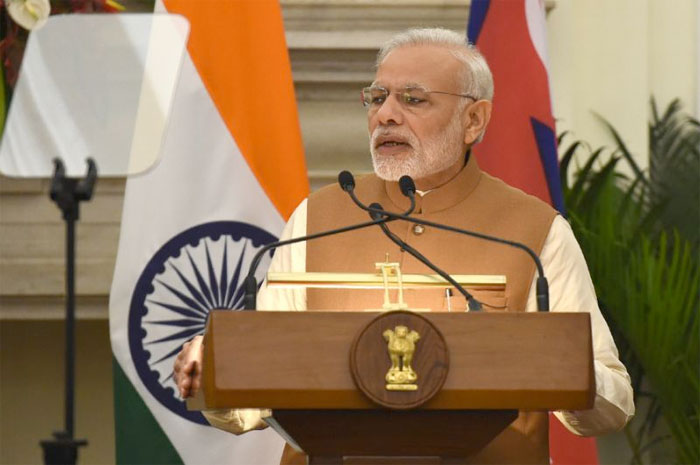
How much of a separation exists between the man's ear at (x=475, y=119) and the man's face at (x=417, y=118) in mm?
33

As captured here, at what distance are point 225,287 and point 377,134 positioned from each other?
105 centimetres

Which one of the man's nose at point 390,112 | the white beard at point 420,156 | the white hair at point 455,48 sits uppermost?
the white hair at point 455,48

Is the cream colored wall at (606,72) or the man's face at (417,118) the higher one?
the cream colored wall at (606,72)

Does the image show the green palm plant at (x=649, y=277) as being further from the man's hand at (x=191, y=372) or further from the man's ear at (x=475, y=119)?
the man's hand at (x=191, y=372)

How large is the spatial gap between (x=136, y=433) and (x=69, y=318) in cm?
203

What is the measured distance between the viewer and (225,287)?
3.96 meters

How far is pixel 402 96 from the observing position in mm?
3109

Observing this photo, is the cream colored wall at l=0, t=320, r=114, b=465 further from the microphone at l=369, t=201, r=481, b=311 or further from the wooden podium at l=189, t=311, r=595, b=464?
the wooden podium at l=189, t=311, r=595, b=464

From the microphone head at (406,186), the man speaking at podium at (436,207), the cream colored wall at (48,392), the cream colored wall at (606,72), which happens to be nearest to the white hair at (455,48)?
the man speaking at podium at (436,207)

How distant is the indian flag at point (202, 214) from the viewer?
13.0ft

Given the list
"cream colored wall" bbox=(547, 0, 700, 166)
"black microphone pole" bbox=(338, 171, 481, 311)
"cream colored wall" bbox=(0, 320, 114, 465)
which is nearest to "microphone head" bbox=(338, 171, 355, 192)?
"black microphone pole" bbox=(338, 171, 481, 311)

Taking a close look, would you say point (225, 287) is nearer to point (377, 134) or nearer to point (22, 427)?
point (377, 134)

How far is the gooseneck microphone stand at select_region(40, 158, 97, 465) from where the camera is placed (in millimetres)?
1932

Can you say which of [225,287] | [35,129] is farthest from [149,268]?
[35,129]
